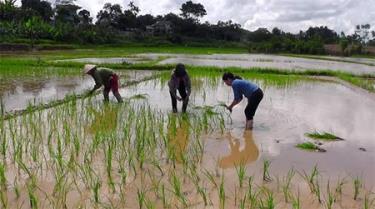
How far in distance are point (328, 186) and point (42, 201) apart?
2.25 metres

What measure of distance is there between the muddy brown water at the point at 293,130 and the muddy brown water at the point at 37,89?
1.31 m

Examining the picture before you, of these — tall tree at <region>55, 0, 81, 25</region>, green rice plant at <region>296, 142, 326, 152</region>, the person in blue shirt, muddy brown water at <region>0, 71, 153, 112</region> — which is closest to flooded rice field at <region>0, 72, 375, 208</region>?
green rice plant at <region>296, 142, 326, 152</region>

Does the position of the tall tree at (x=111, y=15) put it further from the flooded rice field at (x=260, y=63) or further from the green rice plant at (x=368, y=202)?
the green rice plant at (x=368, y=202)

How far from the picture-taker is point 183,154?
446 centimetres

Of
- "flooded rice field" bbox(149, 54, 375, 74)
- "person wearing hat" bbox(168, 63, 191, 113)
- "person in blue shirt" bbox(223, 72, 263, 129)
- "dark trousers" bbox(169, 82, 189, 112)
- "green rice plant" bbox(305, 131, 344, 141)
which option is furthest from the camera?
"flooded rice field" bbox(149, 54, 375, 74)

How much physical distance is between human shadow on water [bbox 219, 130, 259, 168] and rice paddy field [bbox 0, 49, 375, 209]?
12 mm

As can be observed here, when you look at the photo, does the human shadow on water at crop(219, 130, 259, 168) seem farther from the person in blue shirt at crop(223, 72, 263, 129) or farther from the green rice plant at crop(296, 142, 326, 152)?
the green rice plant at crop(296, 142, 326, 152)

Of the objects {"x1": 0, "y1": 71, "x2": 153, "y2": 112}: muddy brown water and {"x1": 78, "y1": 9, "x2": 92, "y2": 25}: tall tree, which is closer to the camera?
{"x1": 0, "y1": 71, "x2": 153, "y2": 112}: muddy brown water

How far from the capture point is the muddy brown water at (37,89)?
7.59 meters

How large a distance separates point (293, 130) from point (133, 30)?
45.5 m

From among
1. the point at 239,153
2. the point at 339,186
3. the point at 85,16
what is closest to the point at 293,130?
the point at 239,153

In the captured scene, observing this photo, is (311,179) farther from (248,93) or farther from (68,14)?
(68,14)

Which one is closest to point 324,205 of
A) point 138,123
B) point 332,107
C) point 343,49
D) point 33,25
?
point 138,123

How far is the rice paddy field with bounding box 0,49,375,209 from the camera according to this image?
3324mm
